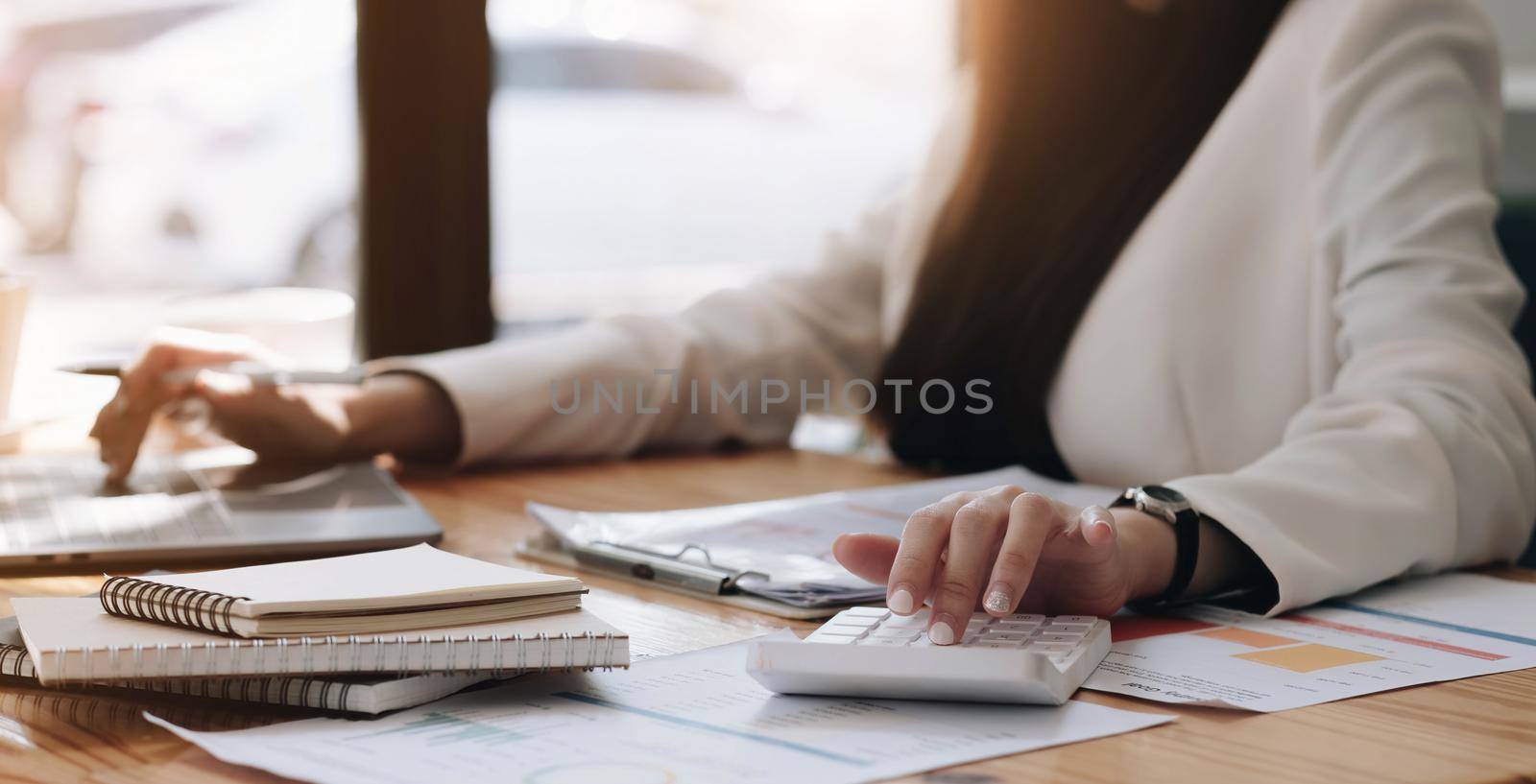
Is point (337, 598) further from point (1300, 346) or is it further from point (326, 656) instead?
point (1300, 346)

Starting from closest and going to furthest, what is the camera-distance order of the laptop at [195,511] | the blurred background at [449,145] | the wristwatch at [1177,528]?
1. the wristwatch at [1177,528]
2. the laptop at [195,511]
3. the blurred background at [449,145]

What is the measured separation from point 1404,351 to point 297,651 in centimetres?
73

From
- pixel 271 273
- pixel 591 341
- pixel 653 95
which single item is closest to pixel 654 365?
pixel 591 341

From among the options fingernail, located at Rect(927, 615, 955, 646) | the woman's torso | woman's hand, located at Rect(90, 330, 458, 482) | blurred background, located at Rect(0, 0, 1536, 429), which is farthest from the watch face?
blurred background, located at Rect(0, 0, 1536, 429)

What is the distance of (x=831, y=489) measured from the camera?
1.16 m

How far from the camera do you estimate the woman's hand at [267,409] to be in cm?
110

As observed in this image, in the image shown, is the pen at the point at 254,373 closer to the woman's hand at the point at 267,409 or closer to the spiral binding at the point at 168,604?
the woman's hand at the point at 267,409

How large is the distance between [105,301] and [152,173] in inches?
12.1

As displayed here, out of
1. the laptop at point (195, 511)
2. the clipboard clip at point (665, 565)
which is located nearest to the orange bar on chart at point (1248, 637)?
the clipboard clip at point (665, 565)

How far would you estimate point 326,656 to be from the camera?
53cm

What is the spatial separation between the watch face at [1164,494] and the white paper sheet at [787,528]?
0.16m

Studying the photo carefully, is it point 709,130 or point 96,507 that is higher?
point 709,130

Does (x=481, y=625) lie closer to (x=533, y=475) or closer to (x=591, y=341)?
(x=533, y=475)

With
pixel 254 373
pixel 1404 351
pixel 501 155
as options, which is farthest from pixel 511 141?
pixel 1404 351
